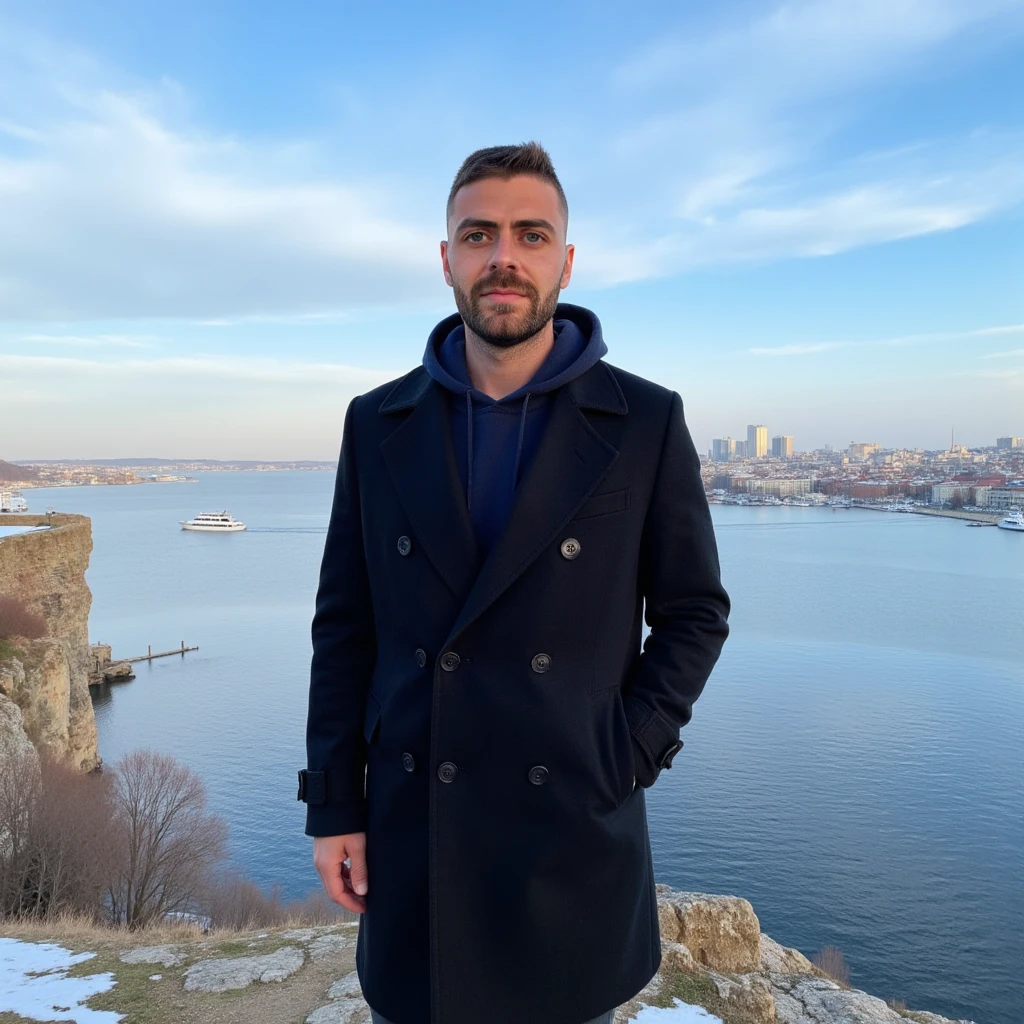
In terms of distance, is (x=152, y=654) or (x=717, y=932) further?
(x=152, y=654)

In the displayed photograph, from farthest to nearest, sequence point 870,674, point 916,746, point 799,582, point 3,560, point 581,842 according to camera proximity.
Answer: point 799,582 < point 870,674 < point 916,746 < point 3,560 < point 581,842

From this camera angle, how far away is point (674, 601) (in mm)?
1614

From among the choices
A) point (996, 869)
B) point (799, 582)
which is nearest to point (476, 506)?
point (996, 869)

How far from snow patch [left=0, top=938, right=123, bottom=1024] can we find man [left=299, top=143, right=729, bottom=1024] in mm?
2888

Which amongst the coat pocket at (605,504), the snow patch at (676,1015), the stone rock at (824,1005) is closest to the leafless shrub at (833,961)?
the stone rock at (824,1005)

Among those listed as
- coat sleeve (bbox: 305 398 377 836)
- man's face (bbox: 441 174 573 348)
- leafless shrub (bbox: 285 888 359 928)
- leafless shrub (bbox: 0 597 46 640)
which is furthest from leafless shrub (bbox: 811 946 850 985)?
leafless shrub (bbox: 0 597 46 640)

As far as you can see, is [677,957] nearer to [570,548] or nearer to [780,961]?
[780,961]

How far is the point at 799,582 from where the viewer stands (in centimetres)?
3825

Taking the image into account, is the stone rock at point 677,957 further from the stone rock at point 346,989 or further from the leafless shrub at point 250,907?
the leafless shrub at point 250,907

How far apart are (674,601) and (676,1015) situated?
257 cm

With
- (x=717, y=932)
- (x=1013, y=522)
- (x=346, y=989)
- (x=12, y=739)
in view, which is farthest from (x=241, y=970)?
(x=1013, y=522)

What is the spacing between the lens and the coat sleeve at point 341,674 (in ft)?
5.25

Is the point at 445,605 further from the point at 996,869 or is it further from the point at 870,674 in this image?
the point at 870,674

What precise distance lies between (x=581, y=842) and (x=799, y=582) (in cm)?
3884
